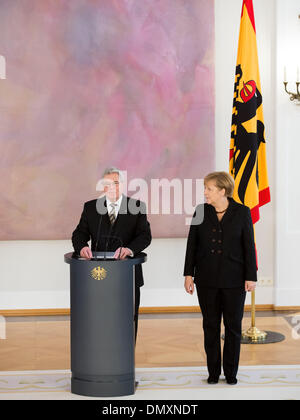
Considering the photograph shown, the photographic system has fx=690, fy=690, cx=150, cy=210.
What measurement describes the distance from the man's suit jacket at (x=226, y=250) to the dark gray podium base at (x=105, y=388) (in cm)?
87

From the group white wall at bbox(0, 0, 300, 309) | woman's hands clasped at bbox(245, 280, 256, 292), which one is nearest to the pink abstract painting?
white wall at bbox(0, 0, 300, 309)

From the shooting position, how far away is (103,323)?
14.8ft

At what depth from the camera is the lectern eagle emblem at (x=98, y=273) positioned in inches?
177

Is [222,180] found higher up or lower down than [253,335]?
higher up

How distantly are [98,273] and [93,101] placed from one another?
3264mm

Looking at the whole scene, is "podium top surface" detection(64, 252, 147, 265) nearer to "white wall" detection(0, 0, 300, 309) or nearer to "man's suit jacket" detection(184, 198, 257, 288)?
"man's suit jacket" detection(184, 198, 257, 288)

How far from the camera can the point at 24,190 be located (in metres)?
7.32

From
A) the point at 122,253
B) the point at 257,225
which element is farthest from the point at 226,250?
the point at 257,225

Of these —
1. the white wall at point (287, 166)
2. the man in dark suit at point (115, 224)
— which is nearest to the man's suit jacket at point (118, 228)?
the man in dark suit at point (115, 224)

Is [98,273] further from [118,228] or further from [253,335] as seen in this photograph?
[253,335]

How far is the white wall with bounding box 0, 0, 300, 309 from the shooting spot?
7426 mm

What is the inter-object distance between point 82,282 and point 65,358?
1487 millimetres

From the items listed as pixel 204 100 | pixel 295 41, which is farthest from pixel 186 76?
pixel 295 41
